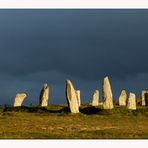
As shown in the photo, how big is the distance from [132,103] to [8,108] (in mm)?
12435

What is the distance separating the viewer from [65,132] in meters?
33.4

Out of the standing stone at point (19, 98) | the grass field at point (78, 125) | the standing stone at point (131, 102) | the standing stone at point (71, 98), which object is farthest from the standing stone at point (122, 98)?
the standing stone at point (71, 98)

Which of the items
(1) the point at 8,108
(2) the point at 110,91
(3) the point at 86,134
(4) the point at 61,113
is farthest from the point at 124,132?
(1) the point at 8,108

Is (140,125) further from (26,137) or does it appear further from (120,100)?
(120,100)

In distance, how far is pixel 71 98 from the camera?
5134 cm

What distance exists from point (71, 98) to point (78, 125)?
12640mm

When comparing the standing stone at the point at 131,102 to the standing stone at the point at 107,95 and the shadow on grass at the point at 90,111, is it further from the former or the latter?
the shadow on grass at the point at 90,111

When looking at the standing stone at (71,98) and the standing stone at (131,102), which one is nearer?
the standing stone at (71,98)

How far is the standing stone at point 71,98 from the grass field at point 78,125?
28.0 inches

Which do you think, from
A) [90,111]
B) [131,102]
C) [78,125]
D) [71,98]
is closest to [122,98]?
[131,102]

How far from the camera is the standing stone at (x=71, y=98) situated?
5080 cm

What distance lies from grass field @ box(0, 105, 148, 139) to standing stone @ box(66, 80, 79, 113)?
0.71 metres

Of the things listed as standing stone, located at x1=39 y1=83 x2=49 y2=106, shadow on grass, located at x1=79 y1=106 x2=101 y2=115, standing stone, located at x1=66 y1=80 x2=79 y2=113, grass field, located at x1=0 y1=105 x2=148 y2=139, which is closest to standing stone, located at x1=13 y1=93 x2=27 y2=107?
standing stone, located at x1=39 y1=83 x2=49 y2=106

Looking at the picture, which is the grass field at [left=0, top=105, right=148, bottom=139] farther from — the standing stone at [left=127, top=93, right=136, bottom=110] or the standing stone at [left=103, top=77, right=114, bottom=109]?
the standing stone at [left=127, top=93, right=136, bottom=110]
